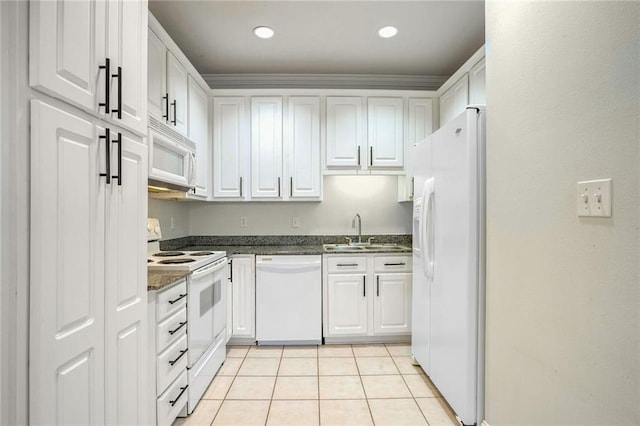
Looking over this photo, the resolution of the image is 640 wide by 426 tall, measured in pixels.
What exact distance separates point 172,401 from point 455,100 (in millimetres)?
3092

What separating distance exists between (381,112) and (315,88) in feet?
2.58

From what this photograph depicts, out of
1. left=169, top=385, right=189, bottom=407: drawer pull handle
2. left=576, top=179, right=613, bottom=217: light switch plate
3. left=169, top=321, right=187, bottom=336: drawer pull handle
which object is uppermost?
left=576, top=179, right=613, bottom=217: light switch plate

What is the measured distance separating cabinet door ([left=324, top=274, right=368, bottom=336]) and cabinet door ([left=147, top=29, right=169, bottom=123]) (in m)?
1.92

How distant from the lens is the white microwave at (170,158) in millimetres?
1857

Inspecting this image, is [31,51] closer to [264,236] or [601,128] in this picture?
[601,128]

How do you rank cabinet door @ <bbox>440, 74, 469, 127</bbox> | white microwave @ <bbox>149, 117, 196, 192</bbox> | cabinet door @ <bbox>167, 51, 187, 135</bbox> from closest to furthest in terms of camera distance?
white microwave @ <bbox>149, 117, 196, 192</bbox>
cabinet door @ <bbox>167, 51, 187, 135</bbox>
cabinet door @ <bbox>440, 74, 469, 127</bbox>

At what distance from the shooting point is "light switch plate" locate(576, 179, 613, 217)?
0.92 m

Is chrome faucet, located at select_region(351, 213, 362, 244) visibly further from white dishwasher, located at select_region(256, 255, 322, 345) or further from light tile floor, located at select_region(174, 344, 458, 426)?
light tile floor, located at select_region(174, 344, 458, 426)

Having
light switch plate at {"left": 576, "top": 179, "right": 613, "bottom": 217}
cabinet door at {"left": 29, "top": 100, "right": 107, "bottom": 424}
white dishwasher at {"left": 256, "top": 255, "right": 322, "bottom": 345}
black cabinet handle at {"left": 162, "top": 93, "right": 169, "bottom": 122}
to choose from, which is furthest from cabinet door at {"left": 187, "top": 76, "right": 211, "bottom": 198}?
light switch plate at {"left": 576, "top": 179, "right": 613, "bottom": 217}

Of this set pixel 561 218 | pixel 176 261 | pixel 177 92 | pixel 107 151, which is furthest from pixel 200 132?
pixel 561 218

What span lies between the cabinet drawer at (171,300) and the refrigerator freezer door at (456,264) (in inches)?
61.7

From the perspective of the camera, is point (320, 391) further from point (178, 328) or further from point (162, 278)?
point (162, 278)

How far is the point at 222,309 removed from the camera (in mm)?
2594

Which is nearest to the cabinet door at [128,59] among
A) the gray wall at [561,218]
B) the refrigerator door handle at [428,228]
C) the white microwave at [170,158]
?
the white microwave at [170,158]
